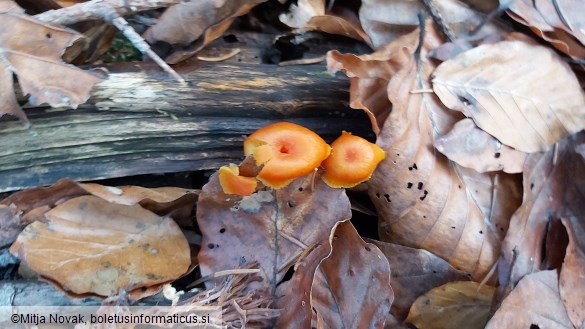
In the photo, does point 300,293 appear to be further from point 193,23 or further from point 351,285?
point 193,23

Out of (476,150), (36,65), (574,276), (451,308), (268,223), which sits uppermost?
(36,65)

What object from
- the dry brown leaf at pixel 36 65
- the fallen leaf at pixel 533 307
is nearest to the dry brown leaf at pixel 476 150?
the fallen leaf at pixel 533 307

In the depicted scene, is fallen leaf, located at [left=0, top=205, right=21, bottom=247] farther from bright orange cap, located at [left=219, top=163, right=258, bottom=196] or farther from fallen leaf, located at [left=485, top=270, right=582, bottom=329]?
fallen leaf, located at [left=485, top=270, right=582, bottom=329]

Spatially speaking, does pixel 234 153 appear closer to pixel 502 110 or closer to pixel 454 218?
pixel 454 218

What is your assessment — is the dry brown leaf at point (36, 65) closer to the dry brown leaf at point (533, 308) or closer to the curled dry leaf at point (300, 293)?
the curled dry leaf at point (300, 293)

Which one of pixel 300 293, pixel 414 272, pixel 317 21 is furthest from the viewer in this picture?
pixel 317 21

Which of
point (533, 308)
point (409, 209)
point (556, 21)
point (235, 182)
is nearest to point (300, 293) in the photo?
point (235, 182)
